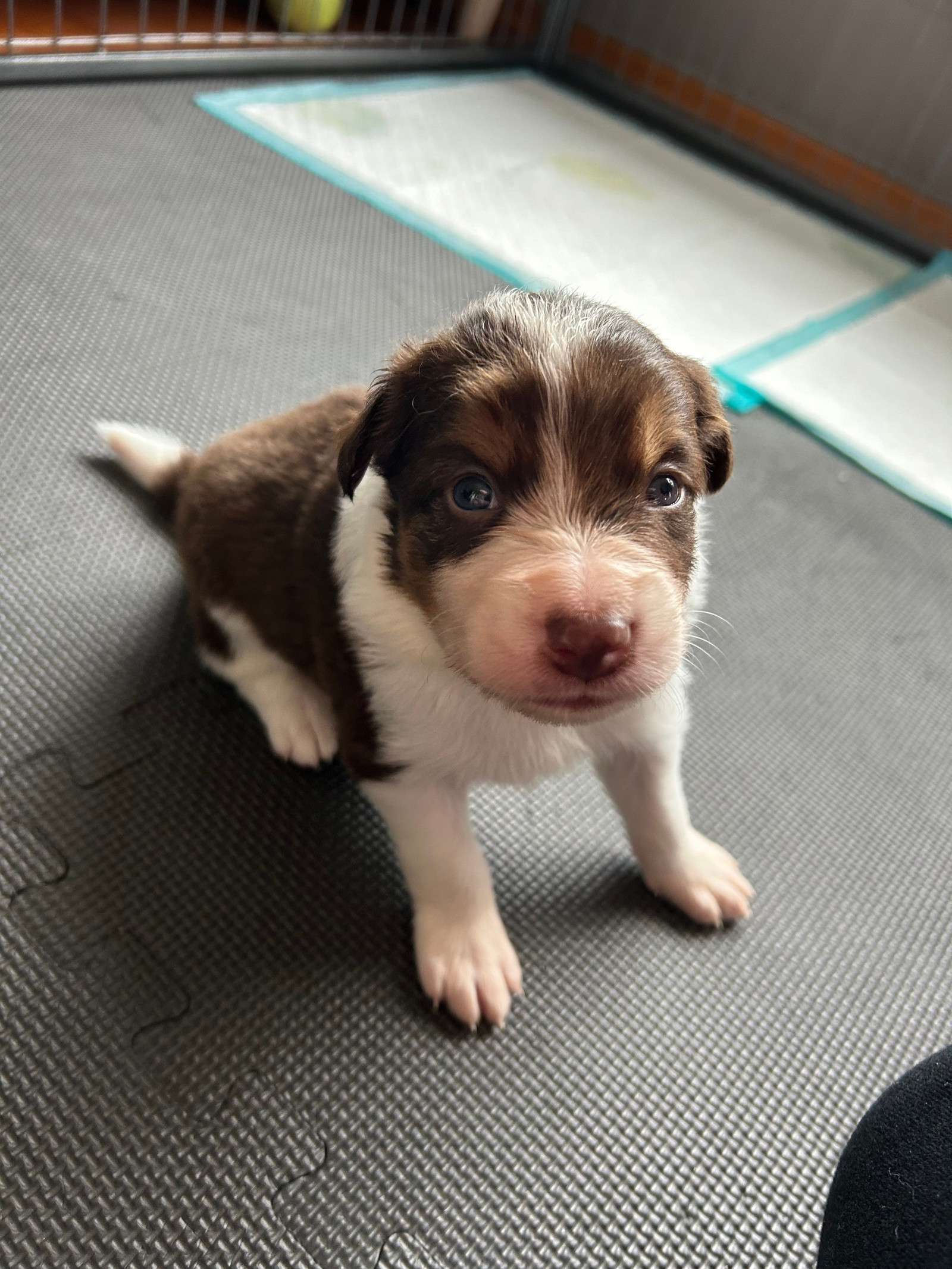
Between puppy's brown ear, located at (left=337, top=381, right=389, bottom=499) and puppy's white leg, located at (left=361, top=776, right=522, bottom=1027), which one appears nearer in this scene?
puppy's brown ear, located at (left=337, top=381, right=389, bottom=499)

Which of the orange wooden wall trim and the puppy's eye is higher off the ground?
the puppy's eye

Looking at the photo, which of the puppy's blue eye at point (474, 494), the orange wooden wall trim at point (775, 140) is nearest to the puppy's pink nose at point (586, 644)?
the puppy's blue eye at point (474, 494)

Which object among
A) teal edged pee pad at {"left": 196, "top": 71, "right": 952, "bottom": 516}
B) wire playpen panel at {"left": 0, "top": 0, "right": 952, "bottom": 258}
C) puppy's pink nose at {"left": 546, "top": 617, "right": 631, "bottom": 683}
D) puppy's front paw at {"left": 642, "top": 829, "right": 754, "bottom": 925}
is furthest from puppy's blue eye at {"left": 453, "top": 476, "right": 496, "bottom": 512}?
wire playpen panel at {"left": 0, "top": 0, "right": 952, "bottom": 258}

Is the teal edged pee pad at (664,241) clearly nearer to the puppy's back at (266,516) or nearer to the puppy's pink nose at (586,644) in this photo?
the puppy's back at (266,516)

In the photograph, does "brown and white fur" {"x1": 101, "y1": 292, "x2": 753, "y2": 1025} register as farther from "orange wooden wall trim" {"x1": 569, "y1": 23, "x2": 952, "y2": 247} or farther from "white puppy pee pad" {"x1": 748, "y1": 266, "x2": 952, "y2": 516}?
"orange wooden wall trim" {"x1": 569, "y1": 23, "x2": 952, "y2": 247}

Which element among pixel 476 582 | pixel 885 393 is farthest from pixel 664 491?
pixel 885 393

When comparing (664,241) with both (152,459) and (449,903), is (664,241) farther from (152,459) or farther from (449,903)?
(449,903)
